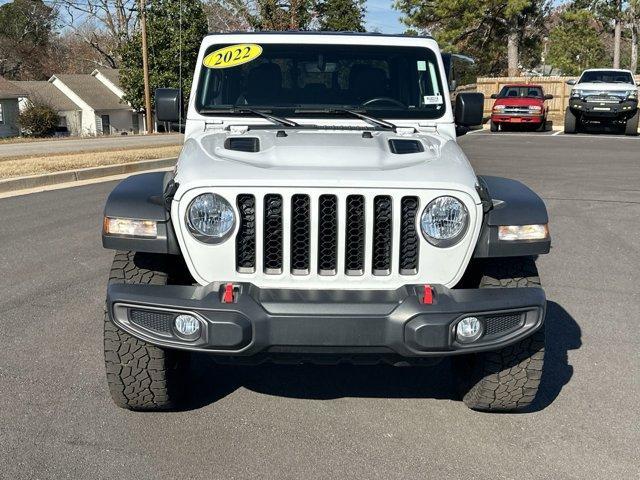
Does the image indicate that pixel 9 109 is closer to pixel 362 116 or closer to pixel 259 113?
pixel 259 113

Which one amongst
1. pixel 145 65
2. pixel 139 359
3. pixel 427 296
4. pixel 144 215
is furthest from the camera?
pixel 145 65

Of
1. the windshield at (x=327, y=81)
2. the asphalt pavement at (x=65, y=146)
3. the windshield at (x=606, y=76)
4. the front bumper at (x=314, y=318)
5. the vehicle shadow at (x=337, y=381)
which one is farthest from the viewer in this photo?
the windshield at (x=606, y=76)

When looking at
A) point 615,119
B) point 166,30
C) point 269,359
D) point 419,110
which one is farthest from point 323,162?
point 166,30

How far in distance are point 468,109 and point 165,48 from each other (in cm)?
4457

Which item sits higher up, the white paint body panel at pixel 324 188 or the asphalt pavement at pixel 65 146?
the white paint body panel at pixel 324 188

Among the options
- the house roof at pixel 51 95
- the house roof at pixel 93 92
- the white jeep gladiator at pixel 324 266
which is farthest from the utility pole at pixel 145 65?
the white jeep gladiator at pixel 324 266

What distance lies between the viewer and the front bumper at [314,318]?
11.0 feet

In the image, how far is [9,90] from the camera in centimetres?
5191

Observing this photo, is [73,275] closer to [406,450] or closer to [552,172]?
[406,450]

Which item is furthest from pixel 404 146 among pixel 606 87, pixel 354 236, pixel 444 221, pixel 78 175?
pixel 606 87

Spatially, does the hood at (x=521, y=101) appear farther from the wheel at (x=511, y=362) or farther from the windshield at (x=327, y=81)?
the wheel at (x=511, y=362)

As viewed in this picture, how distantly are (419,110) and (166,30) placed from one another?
44.4 meters

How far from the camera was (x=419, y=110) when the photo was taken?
16.6 ft

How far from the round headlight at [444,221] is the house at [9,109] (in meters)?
51.8
